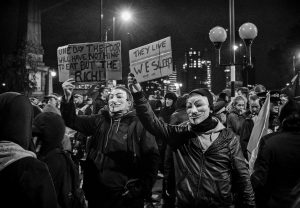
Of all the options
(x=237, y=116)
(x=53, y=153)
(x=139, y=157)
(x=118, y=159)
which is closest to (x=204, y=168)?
(x=139, y=157)

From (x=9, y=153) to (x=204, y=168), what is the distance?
221 centimetres

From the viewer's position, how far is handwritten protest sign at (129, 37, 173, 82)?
6.89m

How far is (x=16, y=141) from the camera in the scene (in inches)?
82.6

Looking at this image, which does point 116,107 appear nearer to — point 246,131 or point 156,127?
point 156,127

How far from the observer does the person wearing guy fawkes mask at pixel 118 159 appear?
14.8ft

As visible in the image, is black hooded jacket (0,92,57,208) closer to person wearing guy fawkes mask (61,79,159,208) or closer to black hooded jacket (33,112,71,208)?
black hooded jacket (33,112,71,208)

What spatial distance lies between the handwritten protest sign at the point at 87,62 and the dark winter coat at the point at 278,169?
202 inches

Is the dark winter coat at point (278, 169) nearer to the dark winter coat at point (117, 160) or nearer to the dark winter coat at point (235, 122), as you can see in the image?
the dark winter coat at point (117, 160)

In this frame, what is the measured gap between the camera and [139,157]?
4.67 metres

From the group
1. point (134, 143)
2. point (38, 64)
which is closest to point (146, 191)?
point (134, 143)

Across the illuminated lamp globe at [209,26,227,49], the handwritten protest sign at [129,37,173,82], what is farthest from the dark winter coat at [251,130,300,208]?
the illuminated lamp globe at [209,26,227,49]

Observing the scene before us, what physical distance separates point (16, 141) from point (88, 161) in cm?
265

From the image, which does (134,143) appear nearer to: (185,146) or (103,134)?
(103,134)

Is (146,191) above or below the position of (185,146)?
below
